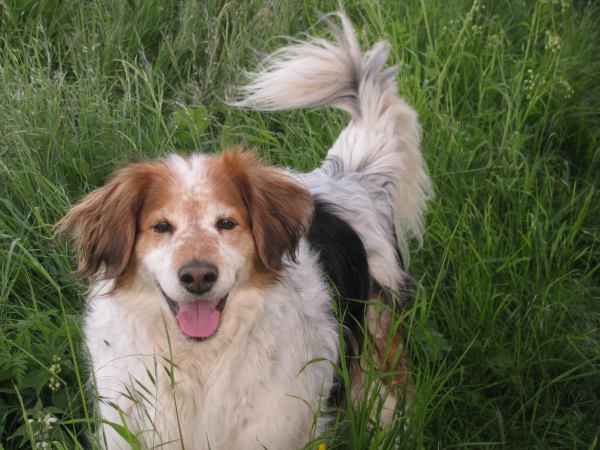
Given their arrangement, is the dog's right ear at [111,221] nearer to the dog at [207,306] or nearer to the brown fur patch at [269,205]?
the dog at [207,306]

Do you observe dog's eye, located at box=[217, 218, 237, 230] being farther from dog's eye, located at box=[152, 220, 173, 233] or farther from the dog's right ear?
the dog's right ear

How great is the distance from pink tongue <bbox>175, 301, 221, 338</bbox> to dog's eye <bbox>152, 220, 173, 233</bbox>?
0.24 metres

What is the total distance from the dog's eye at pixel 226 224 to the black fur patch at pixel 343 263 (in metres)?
0.59

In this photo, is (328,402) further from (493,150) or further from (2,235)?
(493,150)

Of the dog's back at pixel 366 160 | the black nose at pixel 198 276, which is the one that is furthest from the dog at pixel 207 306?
the dog's back at pixel 366 160

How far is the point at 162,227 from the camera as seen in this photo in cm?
275

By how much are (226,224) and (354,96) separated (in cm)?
118

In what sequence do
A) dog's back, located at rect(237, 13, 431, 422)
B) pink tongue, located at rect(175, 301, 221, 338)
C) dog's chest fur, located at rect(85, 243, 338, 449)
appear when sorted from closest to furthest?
pink tongue, located at rect(175, 301, 221, 338) < dog's chest fur, located at rect(85, 243, 338, 449) < dog's back, located at rect(237, 13, 431, 422)

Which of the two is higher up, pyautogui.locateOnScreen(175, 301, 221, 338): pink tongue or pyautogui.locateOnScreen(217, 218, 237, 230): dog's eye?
pyautogui.locateOnScreen(217, 218, 237, 230): dog's eye

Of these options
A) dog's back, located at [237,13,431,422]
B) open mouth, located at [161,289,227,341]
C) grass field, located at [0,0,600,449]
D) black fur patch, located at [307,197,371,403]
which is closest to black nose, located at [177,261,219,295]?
open mouth, located at [161,289,227,341]

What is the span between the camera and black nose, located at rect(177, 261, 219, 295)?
2.53 meters

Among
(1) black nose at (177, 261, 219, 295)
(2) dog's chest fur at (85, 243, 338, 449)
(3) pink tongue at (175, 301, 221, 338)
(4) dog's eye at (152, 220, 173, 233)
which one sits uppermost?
(4) dog's eye at (152, 220, 173, 233)

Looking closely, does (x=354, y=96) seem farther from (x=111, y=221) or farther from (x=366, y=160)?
(x=111, y=221)

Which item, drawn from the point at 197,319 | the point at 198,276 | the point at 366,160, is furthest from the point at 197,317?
the point at 366,160
